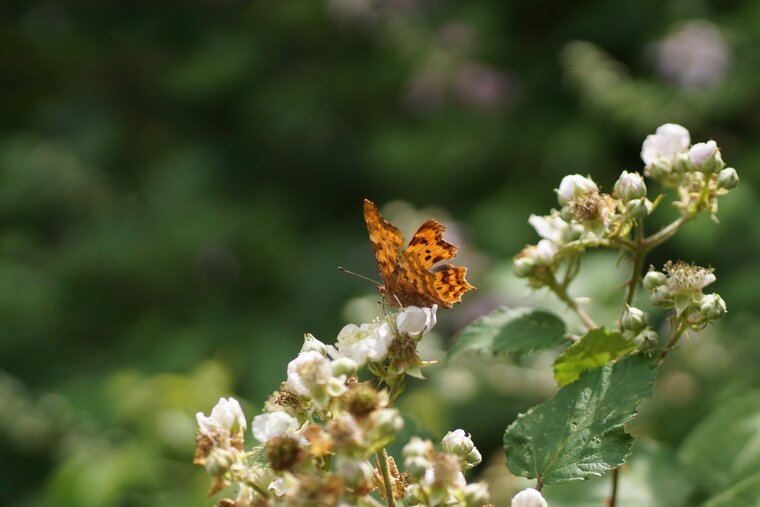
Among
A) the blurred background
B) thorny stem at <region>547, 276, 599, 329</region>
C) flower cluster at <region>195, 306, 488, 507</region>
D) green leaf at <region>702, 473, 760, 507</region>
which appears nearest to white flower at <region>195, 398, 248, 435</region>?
flower cluster at <region>195, 306, 488, 507</region>

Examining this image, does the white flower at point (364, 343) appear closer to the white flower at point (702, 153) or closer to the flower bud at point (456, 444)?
the flower bud at point (456, 444)

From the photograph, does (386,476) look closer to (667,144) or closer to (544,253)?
(544,253)

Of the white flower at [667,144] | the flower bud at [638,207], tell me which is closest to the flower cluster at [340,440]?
the flower bud at [638,207]

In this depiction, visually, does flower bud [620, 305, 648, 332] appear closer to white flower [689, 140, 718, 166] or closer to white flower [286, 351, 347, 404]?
white flower [689, 140, 718, 166]

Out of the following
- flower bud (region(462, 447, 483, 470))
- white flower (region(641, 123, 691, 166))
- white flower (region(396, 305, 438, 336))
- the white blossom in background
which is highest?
the white blossom in background

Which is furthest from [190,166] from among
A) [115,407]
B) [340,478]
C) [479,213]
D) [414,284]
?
[340,478]

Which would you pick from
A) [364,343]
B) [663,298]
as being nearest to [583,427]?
[663,298]
